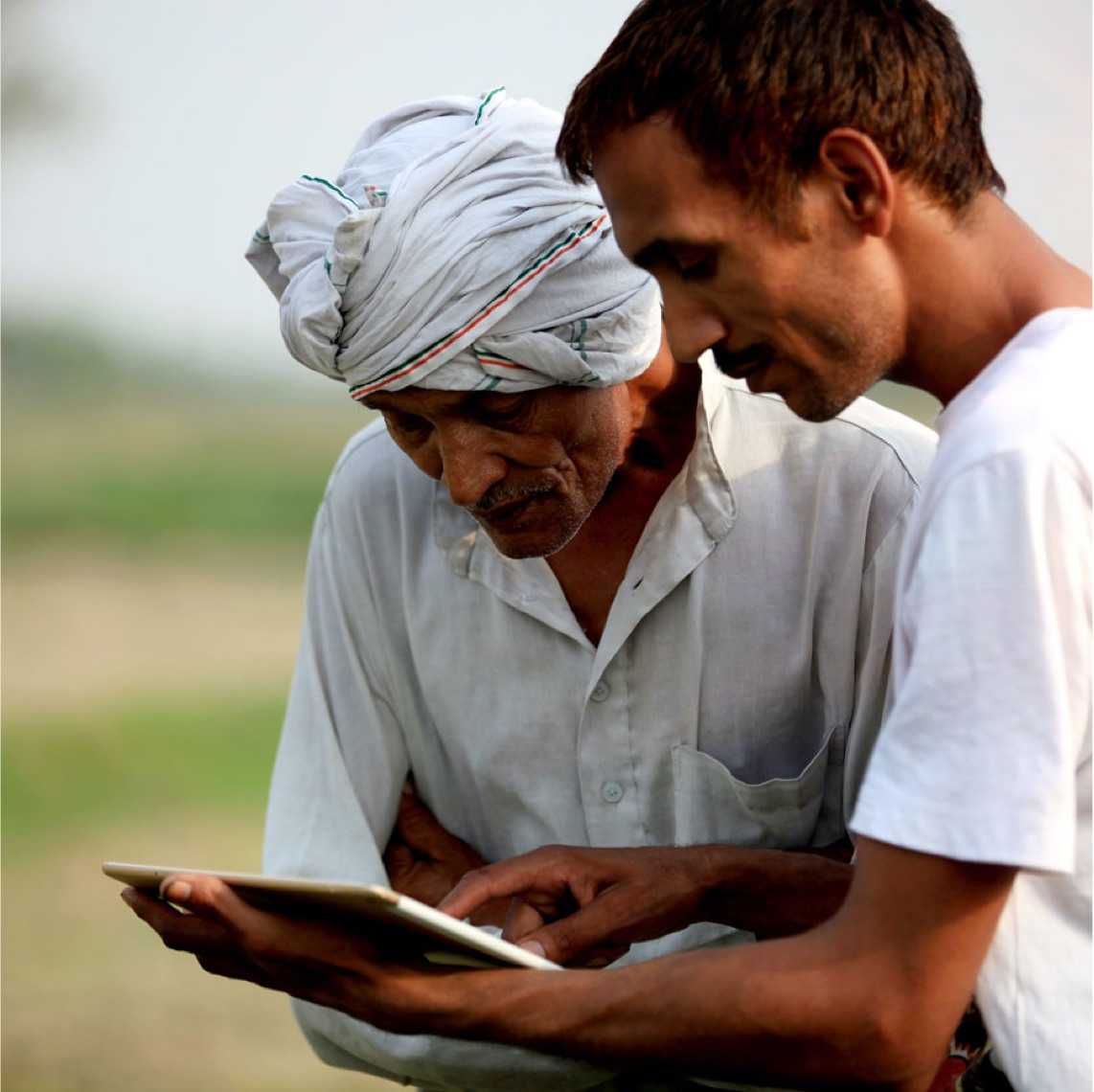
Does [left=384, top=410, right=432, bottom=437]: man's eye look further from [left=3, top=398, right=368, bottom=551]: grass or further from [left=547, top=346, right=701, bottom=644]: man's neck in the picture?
[left=3, top=398, right=368, bottom=551]: grass

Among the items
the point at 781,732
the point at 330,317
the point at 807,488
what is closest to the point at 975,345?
the point at 807,488

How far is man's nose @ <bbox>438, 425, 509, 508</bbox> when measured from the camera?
258 centimetres

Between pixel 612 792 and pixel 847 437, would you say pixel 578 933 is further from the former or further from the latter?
pixel 847 437

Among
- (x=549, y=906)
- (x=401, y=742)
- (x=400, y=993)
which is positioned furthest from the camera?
(x=401, y=742)

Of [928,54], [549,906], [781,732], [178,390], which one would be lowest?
[178,390]

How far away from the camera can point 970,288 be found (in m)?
1.92

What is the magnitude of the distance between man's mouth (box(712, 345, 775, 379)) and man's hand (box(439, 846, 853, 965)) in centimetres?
80

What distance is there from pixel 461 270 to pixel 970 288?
2.91ft

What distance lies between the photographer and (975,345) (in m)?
1.93

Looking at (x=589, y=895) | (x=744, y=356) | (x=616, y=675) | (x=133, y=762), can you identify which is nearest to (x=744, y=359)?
(x=744, y=356)

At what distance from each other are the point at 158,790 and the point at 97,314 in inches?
143

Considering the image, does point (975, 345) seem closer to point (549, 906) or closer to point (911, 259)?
point (911, 259)

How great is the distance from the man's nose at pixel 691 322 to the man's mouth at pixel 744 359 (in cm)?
3

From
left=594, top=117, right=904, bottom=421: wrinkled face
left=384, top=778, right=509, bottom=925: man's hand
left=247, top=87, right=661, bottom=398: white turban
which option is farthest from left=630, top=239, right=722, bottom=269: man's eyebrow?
left=384, top=778, right=509, bottom=925: man's hand
